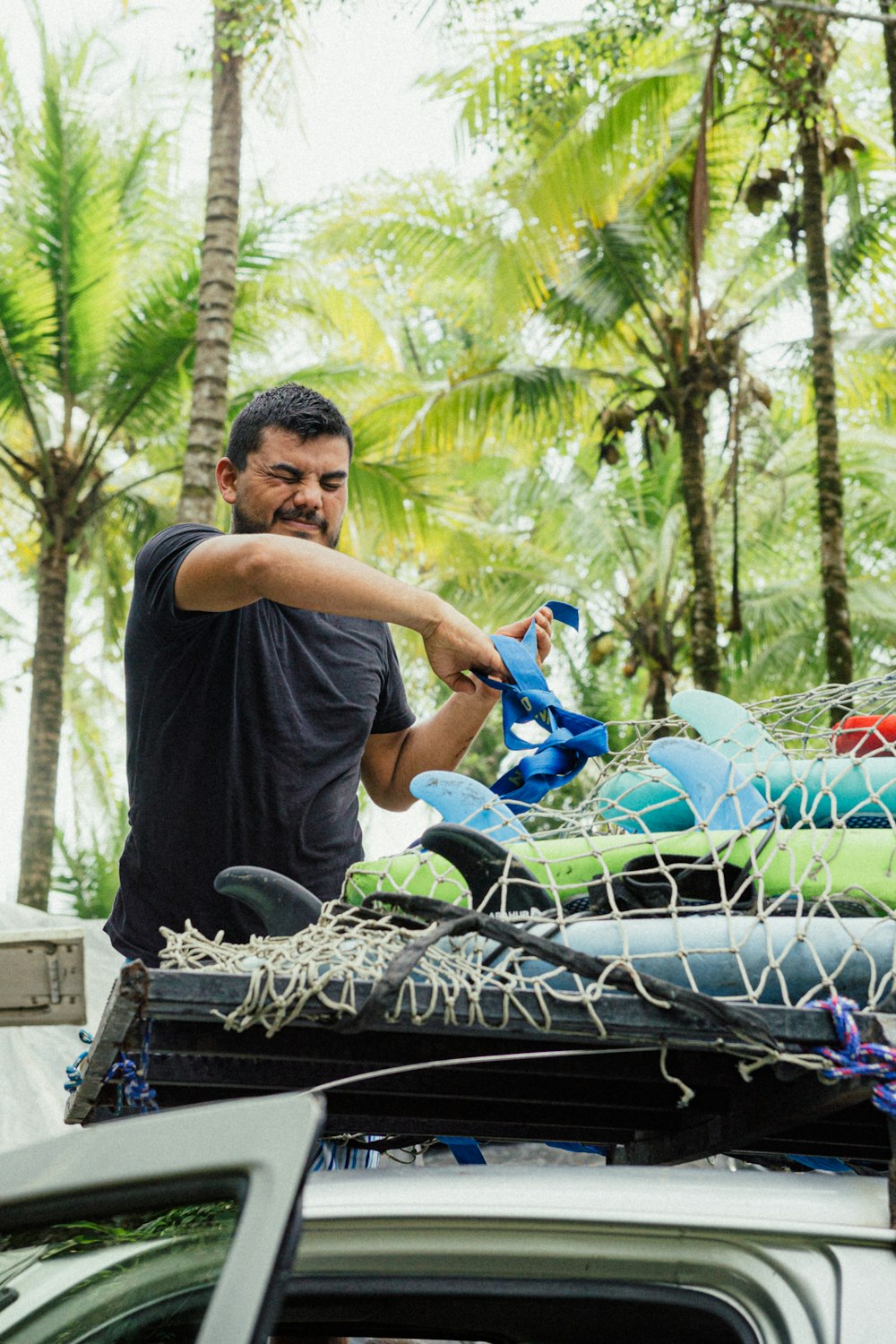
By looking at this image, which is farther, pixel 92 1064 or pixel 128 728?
pixel 128 728

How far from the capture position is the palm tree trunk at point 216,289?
709 centimetres

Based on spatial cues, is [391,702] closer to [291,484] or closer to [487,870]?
[291,484]

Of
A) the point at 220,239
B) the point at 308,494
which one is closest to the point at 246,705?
the point at 308,494

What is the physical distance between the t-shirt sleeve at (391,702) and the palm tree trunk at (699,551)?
725 cm

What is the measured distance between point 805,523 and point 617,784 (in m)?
17.4

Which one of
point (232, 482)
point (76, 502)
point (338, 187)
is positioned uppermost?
point (338, 187)

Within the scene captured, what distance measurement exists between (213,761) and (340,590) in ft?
1.88

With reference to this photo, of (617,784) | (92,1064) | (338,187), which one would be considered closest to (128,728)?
(617,784)

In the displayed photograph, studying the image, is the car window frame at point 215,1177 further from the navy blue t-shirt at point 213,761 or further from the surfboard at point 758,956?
the navy blue t-shirt at point 213,761

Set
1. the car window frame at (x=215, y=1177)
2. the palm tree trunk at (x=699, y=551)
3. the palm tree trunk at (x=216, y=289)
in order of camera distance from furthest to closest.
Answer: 1. the palm tree trunk at (x=699, y=551)
2. the palm tree trunk at (x=216, y=289)
3. the car window frame at (x=215, y=1177)

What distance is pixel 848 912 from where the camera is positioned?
4.60 feet

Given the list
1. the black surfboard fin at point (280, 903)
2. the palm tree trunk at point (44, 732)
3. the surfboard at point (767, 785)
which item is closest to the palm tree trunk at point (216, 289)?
the palm tree trunk at point (44, 732)

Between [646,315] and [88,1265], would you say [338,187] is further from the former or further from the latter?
[88,1265]

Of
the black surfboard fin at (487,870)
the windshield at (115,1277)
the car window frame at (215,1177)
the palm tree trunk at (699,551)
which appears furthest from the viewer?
the palm tree trunk at (699,551)
